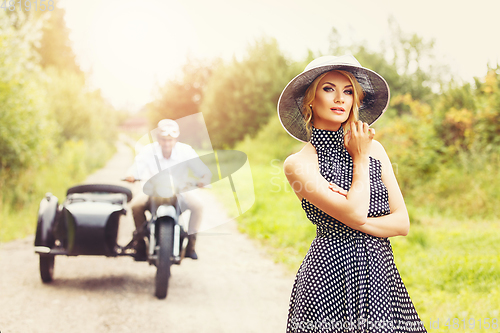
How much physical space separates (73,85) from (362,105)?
22.7 metres

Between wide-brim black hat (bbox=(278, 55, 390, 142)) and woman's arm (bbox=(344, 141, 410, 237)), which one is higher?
wide-brim black hat (bbox=(278, 55, 390, 142))

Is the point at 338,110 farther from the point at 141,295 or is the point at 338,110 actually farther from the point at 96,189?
the point at 96,189

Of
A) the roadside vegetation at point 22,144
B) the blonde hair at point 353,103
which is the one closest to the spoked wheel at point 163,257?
the blonde hair at point 353,103

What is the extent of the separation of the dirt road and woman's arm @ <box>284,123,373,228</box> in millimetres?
2459

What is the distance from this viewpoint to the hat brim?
6.90ft

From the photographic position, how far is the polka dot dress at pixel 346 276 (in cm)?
190

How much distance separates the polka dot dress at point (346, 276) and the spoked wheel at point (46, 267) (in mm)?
4049

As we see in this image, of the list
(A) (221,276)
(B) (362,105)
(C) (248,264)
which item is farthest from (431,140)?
(B) (362,105)

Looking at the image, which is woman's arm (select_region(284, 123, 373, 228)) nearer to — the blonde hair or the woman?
the woman

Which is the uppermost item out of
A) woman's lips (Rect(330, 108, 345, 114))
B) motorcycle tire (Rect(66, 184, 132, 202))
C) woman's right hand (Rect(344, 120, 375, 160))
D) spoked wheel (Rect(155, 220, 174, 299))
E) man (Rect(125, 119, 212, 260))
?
woman's lips (Rect(330, 108, 345, 114))

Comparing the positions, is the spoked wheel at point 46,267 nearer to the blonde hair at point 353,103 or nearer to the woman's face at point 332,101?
the blonde hair at point 353,103

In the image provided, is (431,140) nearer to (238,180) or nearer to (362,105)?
(238,180)

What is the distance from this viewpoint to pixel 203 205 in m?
4.98

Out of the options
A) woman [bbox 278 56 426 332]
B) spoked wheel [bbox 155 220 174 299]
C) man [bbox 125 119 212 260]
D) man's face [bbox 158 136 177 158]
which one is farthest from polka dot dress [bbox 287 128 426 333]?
man's face [bbox 158 136 177 158]
